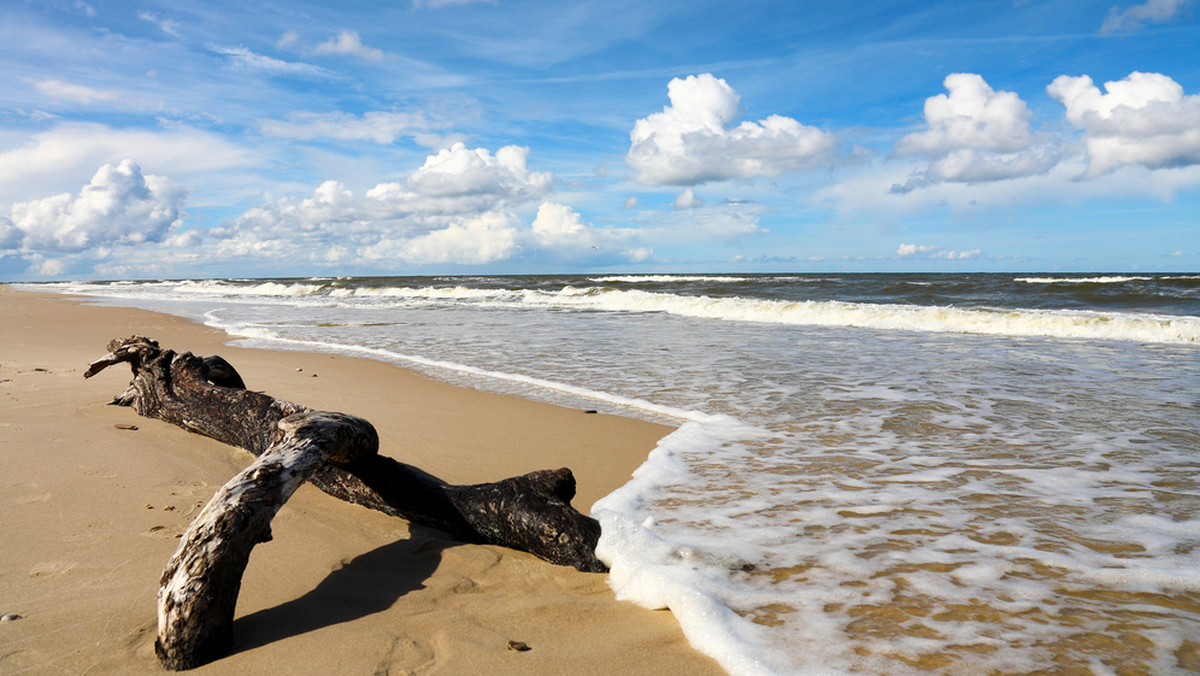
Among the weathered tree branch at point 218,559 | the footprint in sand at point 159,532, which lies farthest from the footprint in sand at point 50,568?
the weathered tree branch at point 218,559

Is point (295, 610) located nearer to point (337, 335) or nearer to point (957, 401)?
point (957, 401)

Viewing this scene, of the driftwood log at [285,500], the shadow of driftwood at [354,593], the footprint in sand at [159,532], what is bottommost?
the shadow of driftwood at [354,593]

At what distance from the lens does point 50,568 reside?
106 inches

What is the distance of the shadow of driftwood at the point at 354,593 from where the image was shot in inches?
94.0

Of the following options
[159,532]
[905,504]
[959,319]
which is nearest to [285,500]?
[159,532]

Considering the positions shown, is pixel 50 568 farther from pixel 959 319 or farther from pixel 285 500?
pixel 959 319

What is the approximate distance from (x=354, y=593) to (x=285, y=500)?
0.49 m

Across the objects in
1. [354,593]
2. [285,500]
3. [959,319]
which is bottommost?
[354,593]

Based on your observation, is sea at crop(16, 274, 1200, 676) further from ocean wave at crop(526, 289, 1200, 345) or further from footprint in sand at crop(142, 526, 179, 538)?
ocean wave at crop(526, 289, 1200, 345)

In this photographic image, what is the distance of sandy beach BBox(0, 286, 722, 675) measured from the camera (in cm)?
221

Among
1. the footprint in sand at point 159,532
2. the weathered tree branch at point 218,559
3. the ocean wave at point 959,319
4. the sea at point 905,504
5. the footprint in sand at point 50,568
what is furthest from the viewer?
the ocean wave at point 959,319

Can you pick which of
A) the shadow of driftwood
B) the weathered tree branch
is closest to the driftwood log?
the weathered tree branch

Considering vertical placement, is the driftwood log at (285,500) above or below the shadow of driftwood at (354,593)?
above

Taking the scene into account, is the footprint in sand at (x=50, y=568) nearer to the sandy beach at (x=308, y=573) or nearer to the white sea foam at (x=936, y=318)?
the sandy beach at (x=308, y=573)
